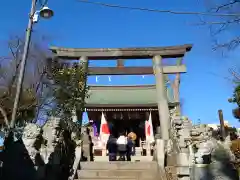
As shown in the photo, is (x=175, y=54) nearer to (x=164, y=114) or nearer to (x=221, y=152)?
(x=164, y=114)

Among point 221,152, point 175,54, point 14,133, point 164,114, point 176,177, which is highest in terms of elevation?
point 175,54

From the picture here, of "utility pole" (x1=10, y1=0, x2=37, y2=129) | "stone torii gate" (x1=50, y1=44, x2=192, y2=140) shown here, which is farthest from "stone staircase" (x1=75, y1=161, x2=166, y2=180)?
"stone torii gate" (x1=50, y1=44, x2=192, y2=140)

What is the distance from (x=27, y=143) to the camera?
23.0ft

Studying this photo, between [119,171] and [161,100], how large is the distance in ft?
20.7

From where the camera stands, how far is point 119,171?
9.14m

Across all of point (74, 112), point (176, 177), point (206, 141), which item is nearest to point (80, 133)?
point (74, 112)

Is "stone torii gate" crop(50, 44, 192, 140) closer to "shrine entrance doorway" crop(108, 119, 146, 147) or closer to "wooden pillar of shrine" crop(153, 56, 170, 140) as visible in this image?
"wooden pillar of shrine" crop(153, 56, 170, 140)

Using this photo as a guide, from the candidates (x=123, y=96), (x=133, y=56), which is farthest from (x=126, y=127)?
(x=133, y=56)


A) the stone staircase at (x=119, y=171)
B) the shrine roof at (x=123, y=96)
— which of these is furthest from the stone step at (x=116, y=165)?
the shrine roof at (x=123, y=96)

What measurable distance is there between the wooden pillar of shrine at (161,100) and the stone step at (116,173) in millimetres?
4354

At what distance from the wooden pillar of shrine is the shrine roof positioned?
3.20 m

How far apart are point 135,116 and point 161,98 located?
5070 mm

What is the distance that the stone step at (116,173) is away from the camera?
8.88 m

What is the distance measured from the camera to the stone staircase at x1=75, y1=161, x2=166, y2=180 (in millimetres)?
8805
